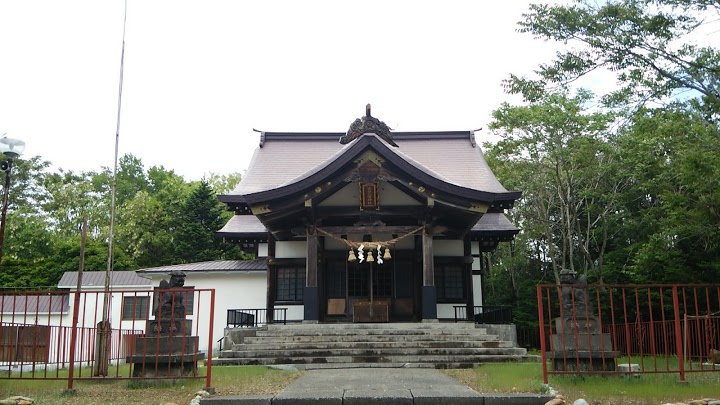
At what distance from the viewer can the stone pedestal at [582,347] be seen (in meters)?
8.55

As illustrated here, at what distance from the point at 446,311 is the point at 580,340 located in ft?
33.3

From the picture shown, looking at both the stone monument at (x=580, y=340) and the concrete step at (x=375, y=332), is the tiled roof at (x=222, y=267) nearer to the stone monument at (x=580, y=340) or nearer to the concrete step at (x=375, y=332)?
the concrete step at (x=375, y=332)

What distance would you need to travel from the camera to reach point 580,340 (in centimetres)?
870

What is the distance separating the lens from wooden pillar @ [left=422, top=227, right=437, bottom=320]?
1599 cm

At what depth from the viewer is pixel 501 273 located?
32.5 m

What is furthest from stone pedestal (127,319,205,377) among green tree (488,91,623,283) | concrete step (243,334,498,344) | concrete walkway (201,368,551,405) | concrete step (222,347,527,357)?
green tree (488,91,623,283)

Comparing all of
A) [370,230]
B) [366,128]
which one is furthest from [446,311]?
[366,128]

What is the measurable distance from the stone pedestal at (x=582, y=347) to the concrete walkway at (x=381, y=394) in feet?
5.22

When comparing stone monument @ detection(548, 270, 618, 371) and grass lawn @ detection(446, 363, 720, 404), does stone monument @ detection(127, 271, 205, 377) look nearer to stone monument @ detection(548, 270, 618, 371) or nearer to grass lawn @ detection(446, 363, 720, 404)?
→ grass lawn @ detection(446, 363, 720, 404)

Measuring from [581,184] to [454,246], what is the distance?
9195 millimetres

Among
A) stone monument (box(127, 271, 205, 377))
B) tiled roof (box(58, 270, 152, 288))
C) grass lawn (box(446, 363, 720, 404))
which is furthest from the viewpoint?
tiled roof (box(58, 270, 152, 288))

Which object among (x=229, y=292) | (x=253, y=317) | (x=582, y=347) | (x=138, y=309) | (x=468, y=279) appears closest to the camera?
(x=582, y=347)

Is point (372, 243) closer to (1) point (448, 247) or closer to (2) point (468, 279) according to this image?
(1) point (448, 247)

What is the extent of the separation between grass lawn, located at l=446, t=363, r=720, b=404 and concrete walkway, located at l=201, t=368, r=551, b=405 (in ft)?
1.71
